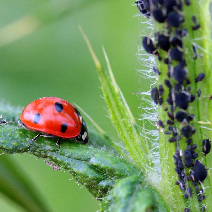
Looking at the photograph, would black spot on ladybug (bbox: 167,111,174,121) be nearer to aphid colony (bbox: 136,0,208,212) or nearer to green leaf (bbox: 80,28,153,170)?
aphid colony (bbox: 136,0,208,212)

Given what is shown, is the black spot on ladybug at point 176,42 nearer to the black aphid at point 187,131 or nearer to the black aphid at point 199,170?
the black aphid at point 187,131

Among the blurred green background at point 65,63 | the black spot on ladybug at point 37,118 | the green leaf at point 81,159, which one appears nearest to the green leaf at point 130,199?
the green leaf at point 81,159

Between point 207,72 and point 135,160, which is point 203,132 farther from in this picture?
point 135,160

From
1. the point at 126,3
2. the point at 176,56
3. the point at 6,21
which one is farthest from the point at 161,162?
the point at 6,21

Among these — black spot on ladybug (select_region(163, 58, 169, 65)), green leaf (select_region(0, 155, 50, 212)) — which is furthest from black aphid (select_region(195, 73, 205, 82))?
green leaf (select_region(0, 155, 50, 212))

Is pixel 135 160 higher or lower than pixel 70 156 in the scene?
lower

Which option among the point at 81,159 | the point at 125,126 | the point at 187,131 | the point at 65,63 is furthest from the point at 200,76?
the point at 65,63
